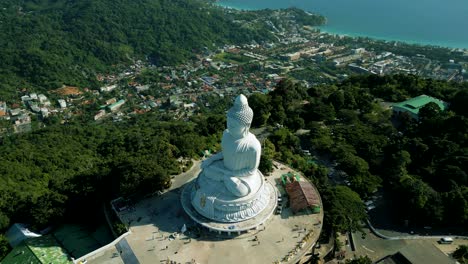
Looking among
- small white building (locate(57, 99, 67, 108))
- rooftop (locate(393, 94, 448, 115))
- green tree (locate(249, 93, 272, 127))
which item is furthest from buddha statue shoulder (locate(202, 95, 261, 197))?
small white building (locate(57, 99, 67, 108))

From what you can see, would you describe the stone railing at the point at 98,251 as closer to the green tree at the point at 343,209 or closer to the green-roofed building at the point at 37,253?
the green-roofed building at the point at 37,253

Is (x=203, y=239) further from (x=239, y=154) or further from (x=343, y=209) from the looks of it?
(x=343, y=209)

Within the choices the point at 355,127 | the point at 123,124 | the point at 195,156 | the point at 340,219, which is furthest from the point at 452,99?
the point at 123,124

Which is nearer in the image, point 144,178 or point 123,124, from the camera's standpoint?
point 144,178

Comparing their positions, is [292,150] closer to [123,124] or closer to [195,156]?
[195,156]

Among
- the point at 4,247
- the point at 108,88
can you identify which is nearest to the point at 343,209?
the point at 4,247

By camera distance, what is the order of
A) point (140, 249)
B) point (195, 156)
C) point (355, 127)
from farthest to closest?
point (355, 127) < point (195, 156) < point (140, 249)

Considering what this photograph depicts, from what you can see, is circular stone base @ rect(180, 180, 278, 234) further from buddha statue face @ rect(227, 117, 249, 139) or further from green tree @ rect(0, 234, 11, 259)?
green tree @ rect(0, 234, 11, 259)
